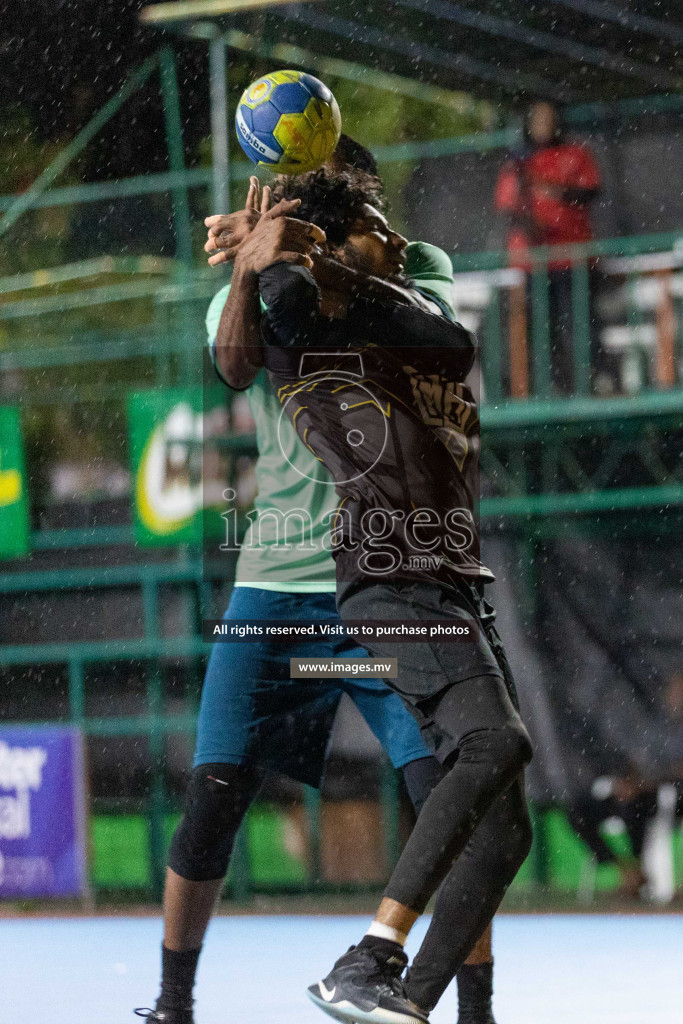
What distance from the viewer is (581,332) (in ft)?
17.4

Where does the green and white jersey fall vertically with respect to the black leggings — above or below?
above

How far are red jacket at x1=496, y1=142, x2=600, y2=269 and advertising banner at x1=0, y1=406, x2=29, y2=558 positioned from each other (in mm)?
2162

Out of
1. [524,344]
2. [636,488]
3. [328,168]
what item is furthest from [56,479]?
[328,168]

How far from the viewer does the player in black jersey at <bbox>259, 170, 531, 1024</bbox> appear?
2.17 m

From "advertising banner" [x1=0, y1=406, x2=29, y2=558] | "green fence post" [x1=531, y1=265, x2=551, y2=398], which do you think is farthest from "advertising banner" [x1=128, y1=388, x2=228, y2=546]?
"green fence post" [x1=531, y1=265, x2=551, y2=398]

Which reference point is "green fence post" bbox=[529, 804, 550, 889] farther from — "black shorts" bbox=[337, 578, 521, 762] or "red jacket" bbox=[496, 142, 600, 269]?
"black shorts" bbox=[337, 578, 521, 762]

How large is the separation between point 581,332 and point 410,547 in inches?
125

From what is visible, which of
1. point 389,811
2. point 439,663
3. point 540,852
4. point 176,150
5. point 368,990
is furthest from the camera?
point 176,150

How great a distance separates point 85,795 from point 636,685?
215 centimetres

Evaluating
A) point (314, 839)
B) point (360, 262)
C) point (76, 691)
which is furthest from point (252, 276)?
point (76, 691)

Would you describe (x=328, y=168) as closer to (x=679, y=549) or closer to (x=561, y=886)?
(x=679, y=549)

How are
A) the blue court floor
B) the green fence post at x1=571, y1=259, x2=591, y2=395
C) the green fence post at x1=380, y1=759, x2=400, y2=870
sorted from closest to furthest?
1. the blue court floor
2. the green fence post at x1=380, y1=759, x2=400, y2=870
3. the green fence post at x1=571, y1=259, x2=591, y2=395

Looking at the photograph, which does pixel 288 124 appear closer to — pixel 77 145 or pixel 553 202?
pixel 553 202

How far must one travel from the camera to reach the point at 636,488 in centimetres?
518
